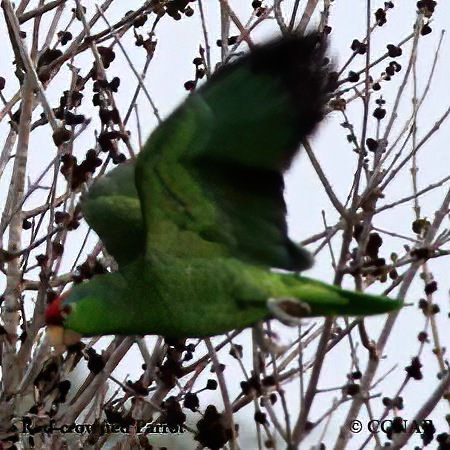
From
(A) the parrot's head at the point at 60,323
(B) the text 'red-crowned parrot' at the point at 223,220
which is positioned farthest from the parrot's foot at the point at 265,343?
(A) the parrot's head at the point at 60,323

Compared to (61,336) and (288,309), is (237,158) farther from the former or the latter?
(61,336)

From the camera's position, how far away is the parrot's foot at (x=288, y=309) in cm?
381

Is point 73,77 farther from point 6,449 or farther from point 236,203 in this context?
point 6,449

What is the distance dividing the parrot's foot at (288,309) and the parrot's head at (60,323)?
79cm

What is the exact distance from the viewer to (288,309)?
3.88 metres

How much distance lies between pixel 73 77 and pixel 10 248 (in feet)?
2.94

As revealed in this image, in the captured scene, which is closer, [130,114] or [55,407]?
[55,407]

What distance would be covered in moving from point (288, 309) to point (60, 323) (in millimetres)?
891

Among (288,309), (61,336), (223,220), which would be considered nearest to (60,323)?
(61,336)

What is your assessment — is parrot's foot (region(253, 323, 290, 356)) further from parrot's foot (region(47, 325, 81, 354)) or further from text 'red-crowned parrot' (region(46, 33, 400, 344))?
parrot's foot (region(47, 325, 81, 354))

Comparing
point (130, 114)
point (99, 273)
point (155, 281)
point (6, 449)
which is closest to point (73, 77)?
point (130, 114)

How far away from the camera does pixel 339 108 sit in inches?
197

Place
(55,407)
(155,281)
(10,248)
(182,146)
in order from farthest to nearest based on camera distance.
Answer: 1. (10,248)
2. (55,407)
3. (155,281)
4. (182,146)

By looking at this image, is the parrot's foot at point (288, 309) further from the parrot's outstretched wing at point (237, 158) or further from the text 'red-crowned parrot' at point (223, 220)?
the parrot's outstretched wing at point (237, 158)
